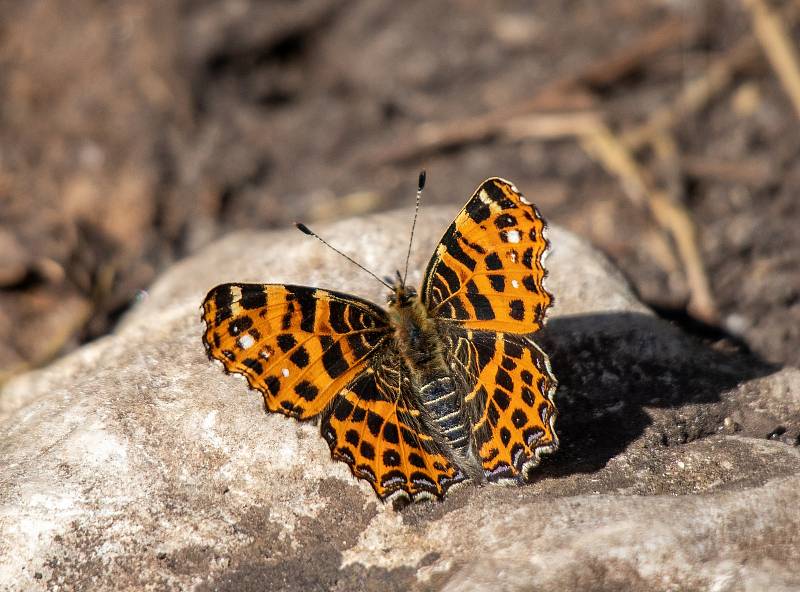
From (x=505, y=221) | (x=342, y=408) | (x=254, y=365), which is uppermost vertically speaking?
(x=505, y=221)

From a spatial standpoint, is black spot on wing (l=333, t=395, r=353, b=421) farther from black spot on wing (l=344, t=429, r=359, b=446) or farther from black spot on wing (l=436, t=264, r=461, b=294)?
black spot on wing (l=436, t=264, r=461, b=294)

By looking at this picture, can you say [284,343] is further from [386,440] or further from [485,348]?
[485,348]

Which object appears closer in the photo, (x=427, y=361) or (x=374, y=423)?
(x=374, y=423)

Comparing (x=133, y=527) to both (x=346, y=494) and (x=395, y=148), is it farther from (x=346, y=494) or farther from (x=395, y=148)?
(x=395, y=148)

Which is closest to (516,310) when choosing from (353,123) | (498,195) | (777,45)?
(498,195)

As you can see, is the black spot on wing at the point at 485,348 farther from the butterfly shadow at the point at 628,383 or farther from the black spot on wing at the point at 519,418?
the butterfly shadow at the point at 628,383

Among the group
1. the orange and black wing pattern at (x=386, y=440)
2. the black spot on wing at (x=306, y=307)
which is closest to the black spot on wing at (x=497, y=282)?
the orange and black wing pattern at (x=386, y=440)

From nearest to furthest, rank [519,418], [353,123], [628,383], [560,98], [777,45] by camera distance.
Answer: [519,418]
[628,383]
[777,45]
[560,98]
[353,123]
